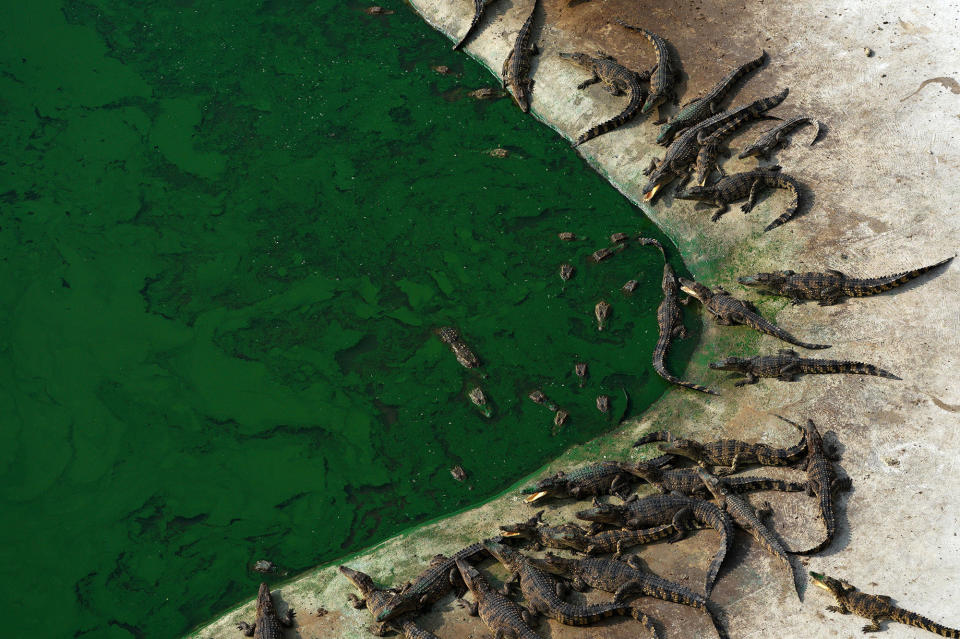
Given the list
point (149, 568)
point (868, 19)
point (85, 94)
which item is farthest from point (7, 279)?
point (868, 19)

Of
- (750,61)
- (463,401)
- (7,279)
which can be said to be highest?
(750,61)

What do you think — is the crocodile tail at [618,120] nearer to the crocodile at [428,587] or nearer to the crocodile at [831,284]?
the crocodile at [831,284]

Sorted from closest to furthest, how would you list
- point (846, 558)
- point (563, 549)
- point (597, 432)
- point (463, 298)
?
point (846, 558) < point (563, 549) < point (597, 432) < point (463, 298)

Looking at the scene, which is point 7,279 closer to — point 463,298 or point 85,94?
point 85,94

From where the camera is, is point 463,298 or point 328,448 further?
point 463,298

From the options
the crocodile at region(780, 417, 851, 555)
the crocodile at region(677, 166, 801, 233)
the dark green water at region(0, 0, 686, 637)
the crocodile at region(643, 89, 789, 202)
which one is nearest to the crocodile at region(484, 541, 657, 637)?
the dark green water at region(0, 0, 686, 637)

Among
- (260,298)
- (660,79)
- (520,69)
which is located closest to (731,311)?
(660,79)

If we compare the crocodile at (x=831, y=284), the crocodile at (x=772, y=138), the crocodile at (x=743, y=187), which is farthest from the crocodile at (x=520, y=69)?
the crocodile at (x=831, y=284)
